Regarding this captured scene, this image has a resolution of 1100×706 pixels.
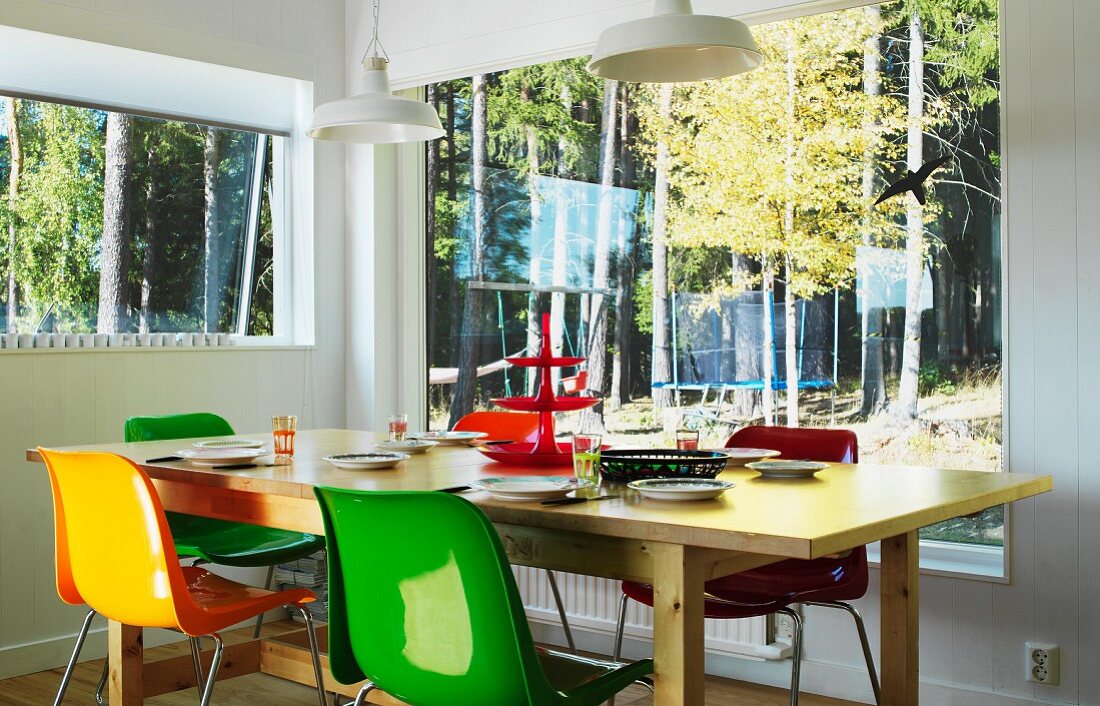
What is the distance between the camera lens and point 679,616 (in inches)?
70.8

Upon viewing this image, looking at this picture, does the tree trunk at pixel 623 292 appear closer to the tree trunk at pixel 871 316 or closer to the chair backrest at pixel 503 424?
the chair backrest at pixel 503 424

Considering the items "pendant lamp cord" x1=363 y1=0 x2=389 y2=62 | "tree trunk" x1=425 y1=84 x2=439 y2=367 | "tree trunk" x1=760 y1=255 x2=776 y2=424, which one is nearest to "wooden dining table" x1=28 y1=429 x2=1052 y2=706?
"tree trunk" x1=760 y1=255 x2=776 y2=424

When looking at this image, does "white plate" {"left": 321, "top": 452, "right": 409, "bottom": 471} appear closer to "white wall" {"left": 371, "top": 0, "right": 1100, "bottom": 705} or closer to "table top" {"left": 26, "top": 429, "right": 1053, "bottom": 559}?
"table top" {"left": 26, "top": 429, "right": 1053, "bottom": 559}

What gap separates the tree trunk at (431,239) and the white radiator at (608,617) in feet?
3.78

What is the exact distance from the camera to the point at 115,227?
440cm

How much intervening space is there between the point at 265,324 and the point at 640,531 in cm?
341

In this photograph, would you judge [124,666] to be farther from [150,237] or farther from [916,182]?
[916,182]

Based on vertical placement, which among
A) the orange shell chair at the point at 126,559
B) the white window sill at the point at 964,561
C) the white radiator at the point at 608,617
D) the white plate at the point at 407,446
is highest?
the white plate at the point at 407,446

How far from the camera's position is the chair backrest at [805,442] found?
3.03 meters

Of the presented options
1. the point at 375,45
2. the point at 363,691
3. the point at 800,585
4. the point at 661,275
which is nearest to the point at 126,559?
the point at 363,691

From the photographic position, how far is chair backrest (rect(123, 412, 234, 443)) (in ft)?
11.8

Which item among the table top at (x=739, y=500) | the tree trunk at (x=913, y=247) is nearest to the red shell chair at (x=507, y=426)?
the table top at (x=739, y=500)

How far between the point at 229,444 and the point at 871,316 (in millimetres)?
1998

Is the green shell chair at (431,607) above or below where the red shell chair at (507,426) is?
below
